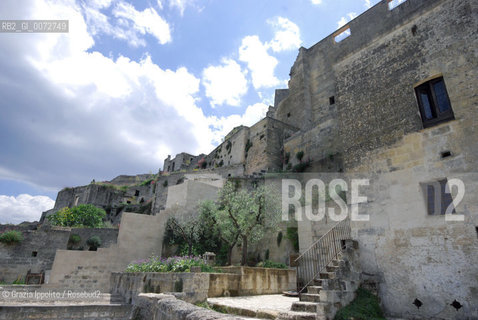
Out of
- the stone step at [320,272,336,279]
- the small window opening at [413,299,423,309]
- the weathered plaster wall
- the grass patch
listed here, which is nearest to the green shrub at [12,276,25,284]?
the stone step at [320,272,336,279]

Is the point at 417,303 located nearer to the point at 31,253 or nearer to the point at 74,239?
the point at 31,253

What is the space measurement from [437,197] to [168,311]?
6.28 metres

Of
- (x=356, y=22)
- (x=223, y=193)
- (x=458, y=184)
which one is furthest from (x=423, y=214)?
(x=356, y=22)

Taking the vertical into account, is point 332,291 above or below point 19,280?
above

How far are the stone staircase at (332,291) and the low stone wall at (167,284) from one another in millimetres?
2999

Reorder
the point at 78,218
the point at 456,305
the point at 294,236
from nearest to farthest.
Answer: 1. the point at 456,305
2. the point at 294,236
3. the point at 78,218

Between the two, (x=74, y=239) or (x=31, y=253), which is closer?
(x=31, y=253)

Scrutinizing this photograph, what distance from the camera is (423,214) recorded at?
639 centimetres

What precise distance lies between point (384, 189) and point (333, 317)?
351 cm

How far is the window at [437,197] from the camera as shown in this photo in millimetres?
6107

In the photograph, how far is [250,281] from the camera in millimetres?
9648

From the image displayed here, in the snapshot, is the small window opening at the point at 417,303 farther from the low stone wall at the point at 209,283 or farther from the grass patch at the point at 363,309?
the low stone wall at the point at 209,283

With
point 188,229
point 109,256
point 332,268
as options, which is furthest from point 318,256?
point 109,256

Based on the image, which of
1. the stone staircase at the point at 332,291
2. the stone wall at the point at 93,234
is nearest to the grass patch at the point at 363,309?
the stone staircase at the point at 332,291
